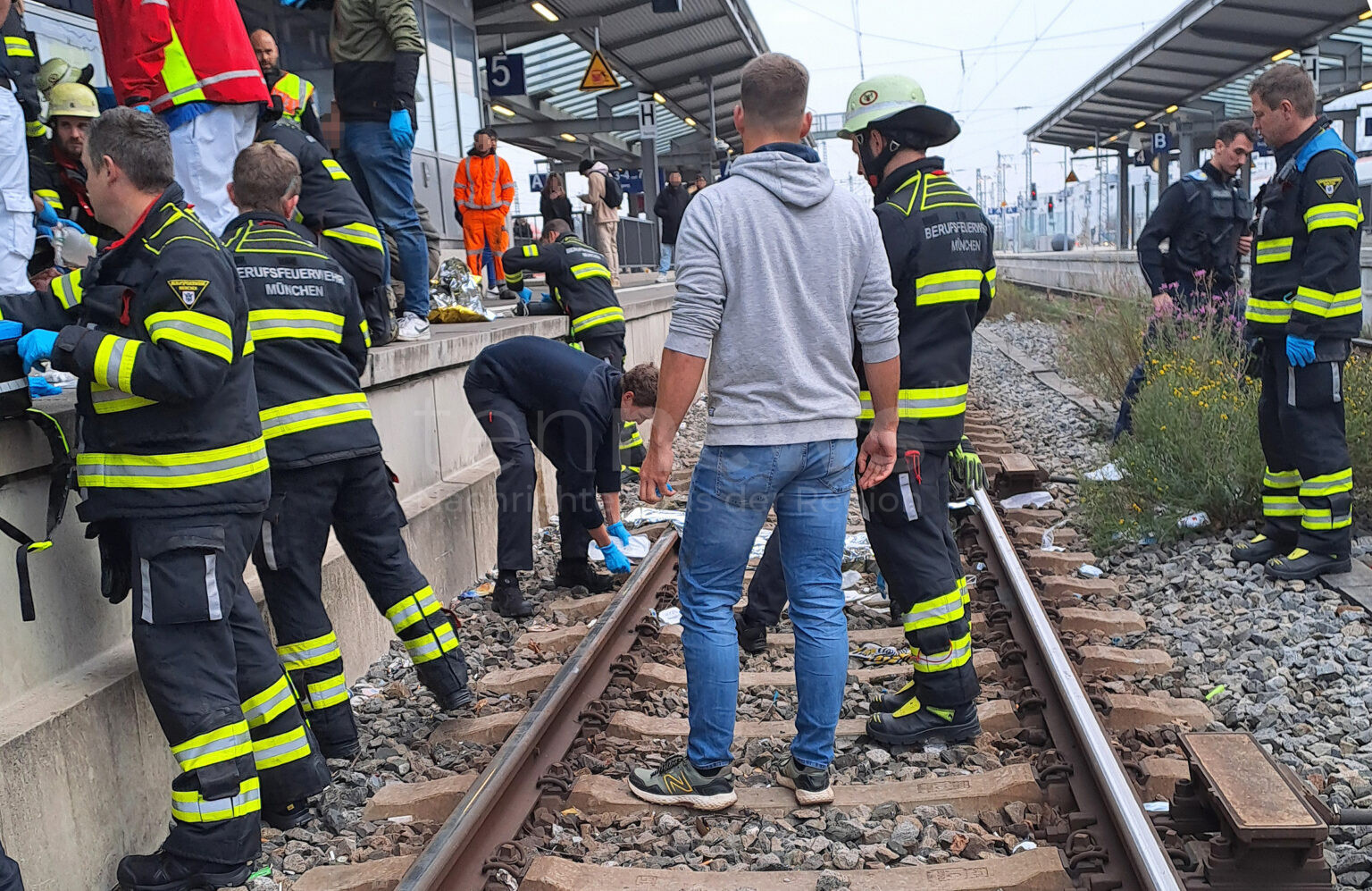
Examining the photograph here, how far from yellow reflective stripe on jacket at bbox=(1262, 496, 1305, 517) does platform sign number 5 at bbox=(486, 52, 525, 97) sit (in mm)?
15250

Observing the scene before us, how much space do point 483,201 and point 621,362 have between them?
206 inches

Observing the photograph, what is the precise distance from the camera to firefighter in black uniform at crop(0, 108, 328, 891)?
126 inches

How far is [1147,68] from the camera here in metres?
27.7

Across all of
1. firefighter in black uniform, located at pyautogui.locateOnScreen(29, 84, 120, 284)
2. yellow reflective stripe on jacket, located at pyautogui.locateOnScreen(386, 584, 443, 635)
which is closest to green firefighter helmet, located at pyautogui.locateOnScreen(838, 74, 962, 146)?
yellow reflective stripe on jacket, located at pyautogui.locateOnScreen(386, 584, 443, 635)

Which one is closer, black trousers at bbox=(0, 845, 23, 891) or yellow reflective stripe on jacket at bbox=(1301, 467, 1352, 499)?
black trousers at bbox=(0, 845, 23, 891)

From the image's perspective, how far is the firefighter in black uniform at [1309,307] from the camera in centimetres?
548

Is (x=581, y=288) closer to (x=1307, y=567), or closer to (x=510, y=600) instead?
(x=510, y=600)

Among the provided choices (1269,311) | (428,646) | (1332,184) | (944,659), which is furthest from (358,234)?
(1332,184)

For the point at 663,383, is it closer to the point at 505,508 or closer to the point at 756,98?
the point at 756,98

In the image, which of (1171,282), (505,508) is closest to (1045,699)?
(505,508)

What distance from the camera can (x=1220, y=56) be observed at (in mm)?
24656

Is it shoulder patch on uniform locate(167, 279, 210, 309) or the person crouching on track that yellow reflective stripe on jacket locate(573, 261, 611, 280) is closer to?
the person crouching on track

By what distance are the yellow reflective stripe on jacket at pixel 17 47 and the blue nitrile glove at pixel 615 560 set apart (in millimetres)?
3537

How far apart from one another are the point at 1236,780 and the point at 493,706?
271 cm
